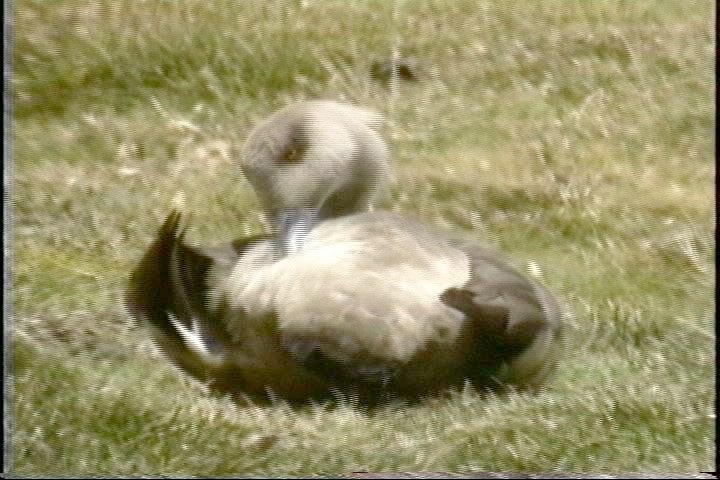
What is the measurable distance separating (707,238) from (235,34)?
667 mm

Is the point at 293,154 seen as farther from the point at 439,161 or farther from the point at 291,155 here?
the point at 439,161

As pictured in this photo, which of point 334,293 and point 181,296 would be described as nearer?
point 334,293

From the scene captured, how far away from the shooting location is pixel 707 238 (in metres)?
2.66

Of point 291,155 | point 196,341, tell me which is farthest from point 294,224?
point 196,341

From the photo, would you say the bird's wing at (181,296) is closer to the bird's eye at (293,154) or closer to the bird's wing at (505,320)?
the bird's eye at (293,154)

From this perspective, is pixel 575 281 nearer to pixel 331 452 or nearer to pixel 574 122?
pixel 574 122

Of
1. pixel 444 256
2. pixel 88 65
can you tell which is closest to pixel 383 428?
pixel 444 256

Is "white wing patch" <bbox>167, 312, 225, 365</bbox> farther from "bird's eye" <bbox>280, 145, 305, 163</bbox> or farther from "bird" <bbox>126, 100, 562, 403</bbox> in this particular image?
"bird's eye" <bbox>280, 145, 305, 163</bbox>

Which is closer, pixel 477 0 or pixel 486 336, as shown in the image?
pixel 486 336

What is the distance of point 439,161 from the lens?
2.67 m

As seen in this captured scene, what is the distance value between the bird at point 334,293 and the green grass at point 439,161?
3cm

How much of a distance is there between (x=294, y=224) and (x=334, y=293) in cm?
14

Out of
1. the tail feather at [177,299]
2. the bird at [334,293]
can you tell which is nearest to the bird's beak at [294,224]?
the bird at [334,293]

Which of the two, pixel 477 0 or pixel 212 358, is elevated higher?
pixel 477 0
